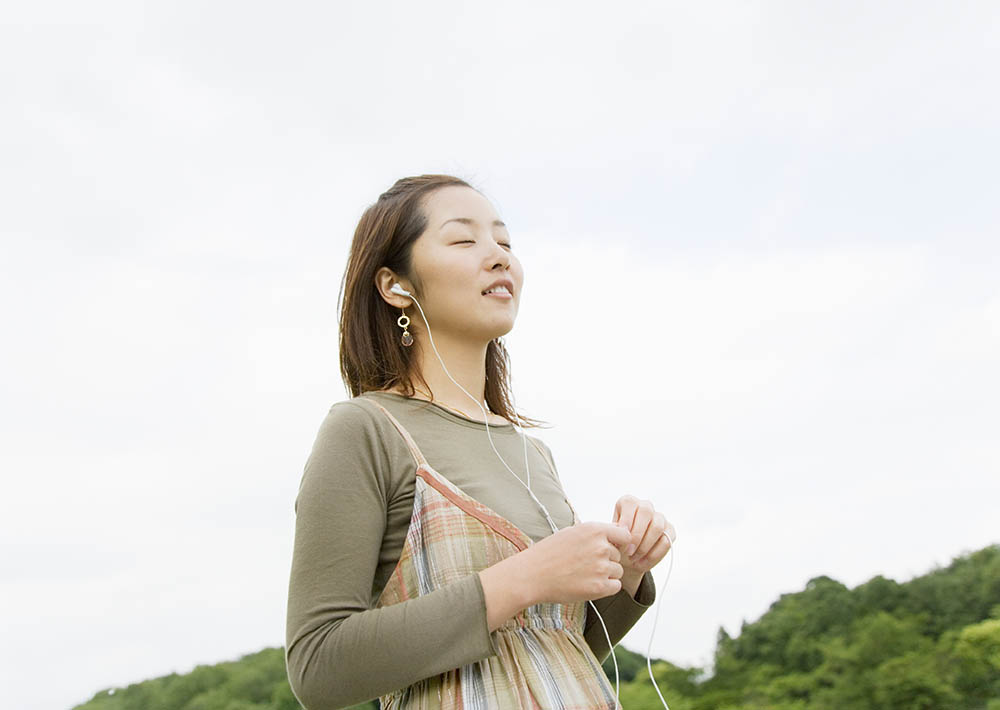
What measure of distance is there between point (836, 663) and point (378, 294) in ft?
30.7

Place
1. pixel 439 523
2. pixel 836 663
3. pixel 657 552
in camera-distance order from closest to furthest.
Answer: pixel 439 523
pixel 657 552
pixel 836 663

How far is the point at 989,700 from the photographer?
8.63 metres

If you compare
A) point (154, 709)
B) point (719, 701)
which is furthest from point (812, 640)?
point (154, 709)

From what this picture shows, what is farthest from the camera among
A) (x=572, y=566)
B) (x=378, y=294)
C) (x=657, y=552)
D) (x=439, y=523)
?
(x=378, y=294)

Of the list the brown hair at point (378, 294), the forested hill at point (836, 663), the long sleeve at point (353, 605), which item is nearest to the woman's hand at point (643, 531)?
the long sleeve at point (353, 605)

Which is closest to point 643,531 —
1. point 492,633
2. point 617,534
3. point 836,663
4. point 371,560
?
point 617,534

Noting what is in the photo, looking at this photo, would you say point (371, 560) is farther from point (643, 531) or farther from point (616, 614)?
point (616, 614)

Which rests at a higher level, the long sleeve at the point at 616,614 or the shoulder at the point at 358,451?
the shoulder at the point at 358,451

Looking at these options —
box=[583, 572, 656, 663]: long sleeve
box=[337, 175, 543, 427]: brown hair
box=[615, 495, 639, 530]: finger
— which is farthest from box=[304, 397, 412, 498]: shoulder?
box=[583, 572, 656, 663]: long sleeve

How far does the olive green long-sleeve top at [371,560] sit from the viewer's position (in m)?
1.09

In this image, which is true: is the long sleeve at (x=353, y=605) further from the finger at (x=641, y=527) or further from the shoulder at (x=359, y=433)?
the finger at (x=641, y=527)

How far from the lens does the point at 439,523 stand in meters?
1.23

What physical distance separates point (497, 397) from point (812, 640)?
9252mm

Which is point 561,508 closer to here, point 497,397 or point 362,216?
point 497,397
